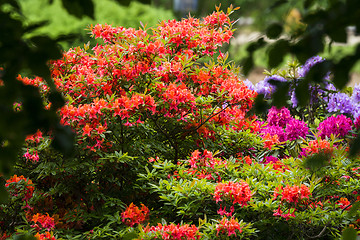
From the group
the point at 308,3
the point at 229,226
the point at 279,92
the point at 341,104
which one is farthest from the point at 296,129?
the point at 279,92

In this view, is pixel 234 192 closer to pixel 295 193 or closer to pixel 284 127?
pixel 295 193

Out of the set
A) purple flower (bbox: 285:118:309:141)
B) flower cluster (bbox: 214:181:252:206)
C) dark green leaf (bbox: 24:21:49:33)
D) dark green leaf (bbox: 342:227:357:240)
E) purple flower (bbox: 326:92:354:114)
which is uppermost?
purple flower (bbox: 326:92:354:114)

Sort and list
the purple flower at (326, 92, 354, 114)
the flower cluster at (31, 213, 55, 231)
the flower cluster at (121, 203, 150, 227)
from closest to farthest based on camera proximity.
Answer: the flower cluster at (121, 203, 150, 227) → the flower cluster at (31, 213, 55, 231) → the purple flower at (326, 92, 354, 114)

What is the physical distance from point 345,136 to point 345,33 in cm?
282

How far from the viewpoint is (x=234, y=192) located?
263 centimetres

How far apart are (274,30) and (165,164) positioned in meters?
1.81

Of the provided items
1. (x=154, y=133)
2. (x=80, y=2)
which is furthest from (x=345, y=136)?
(x=80, y=2)

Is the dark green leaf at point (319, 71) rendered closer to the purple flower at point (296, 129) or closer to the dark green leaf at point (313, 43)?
the dark green leaf at point (313, 43)

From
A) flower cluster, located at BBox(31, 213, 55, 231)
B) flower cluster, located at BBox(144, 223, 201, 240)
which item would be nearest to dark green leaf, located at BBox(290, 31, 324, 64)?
flower cluster, located at BBox(144, 223, 201, 240)

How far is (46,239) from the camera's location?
2.70 metres

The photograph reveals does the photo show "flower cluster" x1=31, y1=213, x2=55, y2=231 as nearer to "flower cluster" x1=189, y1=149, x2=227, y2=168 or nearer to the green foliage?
"flower cluster" x1=189, y1=149, x2=227, y2=168

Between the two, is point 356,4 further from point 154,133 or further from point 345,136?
point 345,136

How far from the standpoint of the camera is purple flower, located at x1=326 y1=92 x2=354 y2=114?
4.56 metres

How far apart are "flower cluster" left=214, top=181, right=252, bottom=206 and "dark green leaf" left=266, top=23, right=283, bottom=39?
58.2 inches
